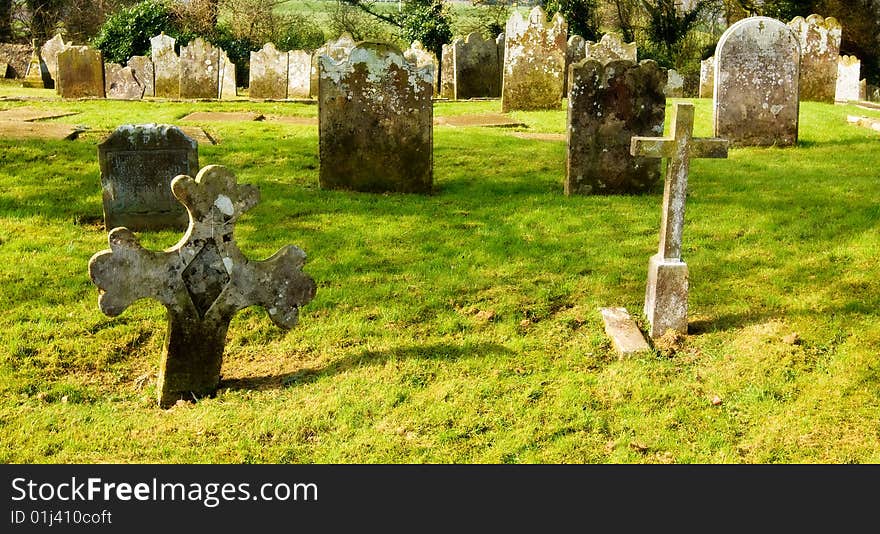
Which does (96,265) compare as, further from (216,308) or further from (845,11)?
(845,11)

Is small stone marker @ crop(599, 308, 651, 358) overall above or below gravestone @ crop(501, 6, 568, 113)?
below

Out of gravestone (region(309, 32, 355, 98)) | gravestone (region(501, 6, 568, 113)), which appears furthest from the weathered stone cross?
gravestone (region(309, 32, 355, 98))

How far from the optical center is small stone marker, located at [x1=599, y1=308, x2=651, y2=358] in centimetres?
547

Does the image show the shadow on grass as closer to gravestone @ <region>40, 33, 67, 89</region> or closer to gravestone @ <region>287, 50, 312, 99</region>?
gravestone @ <region>287, 50, 312, 99</region>

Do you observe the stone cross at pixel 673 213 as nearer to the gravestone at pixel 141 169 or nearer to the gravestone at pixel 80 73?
the gravestone at pixel 141 169

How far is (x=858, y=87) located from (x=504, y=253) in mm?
19191

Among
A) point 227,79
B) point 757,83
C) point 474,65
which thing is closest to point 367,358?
point 757,83

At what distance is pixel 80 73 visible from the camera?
18.2m

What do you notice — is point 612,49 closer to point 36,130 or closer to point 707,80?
point 707,80

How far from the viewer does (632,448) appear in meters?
4.43

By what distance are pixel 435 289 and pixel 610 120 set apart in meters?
3.78

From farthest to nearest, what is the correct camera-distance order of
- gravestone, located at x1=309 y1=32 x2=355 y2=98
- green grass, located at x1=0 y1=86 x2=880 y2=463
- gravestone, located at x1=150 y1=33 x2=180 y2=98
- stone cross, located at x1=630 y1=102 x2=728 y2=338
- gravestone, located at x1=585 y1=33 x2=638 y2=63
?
gravestone, located at x1=309 y1=32 x2=355 y2=98 < gravestone, located at x1=150 y1=33 x2=180 y2=98 < gravestone, located at x1=585 y1=33 x2=638 y2=63 < stone cross, located at x1=630 y1=102 x2=728 y2=338 < green grass, located at x1=0 y1=86 x2=880 y2=463

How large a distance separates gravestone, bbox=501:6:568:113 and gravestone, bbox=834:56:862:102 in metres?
10.5

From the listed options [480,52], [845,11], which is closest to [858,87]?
[845,11]
